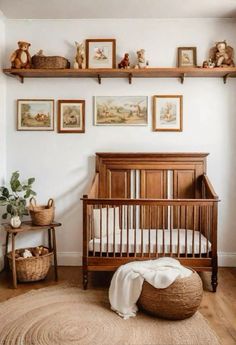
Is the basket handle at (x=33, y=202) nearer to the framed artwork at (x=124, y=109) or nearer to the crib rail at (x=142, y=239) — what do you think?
the crib rail at (x=142, y=239)

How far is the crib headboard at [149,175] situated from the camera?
4195 mm

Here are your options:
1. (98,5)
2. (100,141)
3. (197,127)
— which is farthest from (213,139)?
(98,5)

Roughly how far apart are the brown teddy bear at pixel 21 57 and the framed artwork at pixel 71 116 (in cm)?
50

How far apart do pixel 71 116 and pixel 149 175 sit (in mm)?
1010

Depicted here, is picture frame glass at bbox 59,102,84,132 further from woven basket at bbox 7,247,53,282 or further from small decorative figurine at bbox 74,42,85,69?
woven basket at bbox 7,247,53,282

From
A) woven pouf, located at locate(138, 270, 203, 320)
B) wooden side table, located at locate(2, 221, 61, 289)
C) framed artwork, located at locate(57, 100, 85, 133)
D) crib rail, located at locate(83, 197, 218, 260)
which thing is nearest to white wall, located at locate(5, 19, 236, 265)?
framed artwork, located at locate(57, 100, 85, 133)

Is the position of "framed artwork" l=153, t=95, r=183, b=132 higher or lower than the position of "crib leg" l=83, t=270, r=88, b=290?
higher

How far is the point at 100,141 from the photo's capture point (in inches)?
169

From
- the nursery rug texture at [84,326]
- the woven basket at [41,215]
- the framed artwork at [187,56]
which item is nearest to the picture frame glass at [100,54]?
the framed artwork at [187,56]

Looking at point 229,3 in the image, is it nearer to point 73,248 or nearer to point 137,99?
point 137,99

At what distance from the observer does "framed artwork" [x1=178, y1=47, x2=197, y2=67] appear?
4184 millimetres

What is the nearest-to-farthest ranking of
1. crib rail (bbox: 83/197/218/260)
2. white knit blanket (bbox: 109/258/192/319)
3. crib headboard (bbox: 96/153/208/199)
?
white knit blanket (bbox: 109/258/192/319)
crib rail (bbox: 83/197/218/260)
crib headboard (bbox: 96/153/208/199)

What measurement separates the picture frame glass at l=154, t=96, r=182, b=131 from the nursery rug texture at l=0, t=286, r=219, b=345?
74.6 inches

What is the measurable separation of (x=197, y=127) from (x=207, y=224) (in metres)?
1.12
